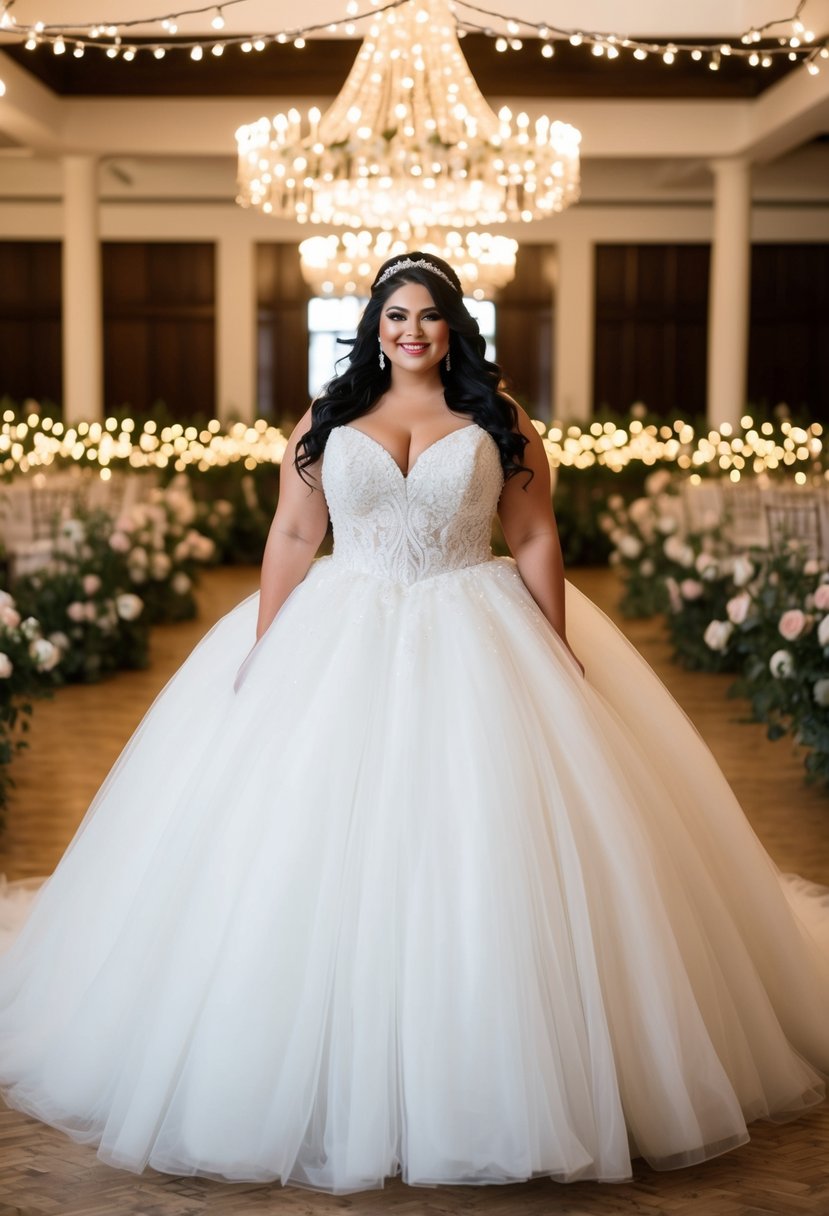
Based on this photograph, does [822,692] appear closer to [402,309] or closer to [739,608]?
[739,608]

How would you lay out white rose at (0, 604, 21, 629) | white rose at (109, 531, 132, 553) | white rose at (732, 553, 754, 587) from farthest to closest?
1. white rose at (109, 531, 132, 553)
2. white rose at (732, 553, 754, 587)
3. white rose at (0, 604, 21, 629)

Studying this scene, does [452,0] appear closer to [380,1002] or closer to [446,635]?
[446,635]

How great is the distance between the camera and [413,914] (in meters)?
2.60

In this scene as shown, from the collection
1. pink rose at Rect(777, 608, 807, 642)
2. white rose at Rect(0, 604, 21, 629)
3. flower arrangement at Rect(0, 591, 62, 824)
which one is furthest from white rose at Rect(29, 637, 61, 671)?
Answer: pink rose at Rect(777, 608, 807, 642)

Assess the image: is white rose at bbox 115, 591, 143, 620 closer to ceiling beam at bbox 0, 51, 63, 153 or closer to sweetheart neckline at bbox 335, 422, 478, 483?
ceiling beam at bbox 0, 51, 63, 153

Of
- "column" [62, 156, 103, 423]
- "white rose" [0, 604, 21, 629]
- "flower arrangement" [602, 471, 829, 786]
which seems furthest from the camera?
"column" [62, 156, 103, 423]

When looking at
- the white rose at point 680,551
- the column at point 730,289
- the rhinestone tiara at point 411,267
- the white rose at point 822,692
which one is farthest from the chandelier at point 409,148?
the rhinestone tiara at point 411,267

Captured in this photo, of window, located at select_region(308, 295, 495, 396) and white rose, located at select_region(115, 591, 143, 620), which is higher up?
window, located at select_region(308, 295, 495, 396)

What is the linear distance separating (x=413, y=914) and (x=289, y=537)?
36.0 inches

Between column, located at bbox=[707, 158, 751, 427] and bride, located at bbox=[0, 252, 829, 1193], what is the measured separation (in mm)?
10392

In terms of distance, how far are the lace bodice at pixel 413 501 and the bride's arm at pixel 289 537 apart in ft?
0.28

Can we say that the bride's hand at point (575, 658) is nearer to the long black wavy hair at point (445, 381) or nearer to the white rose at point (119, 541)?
the long black wavy hair at point (445, 381)

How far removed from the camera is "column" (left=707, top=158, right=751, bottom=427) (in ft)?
42.9

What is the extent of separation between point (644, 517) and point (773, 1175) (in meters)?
8.15
